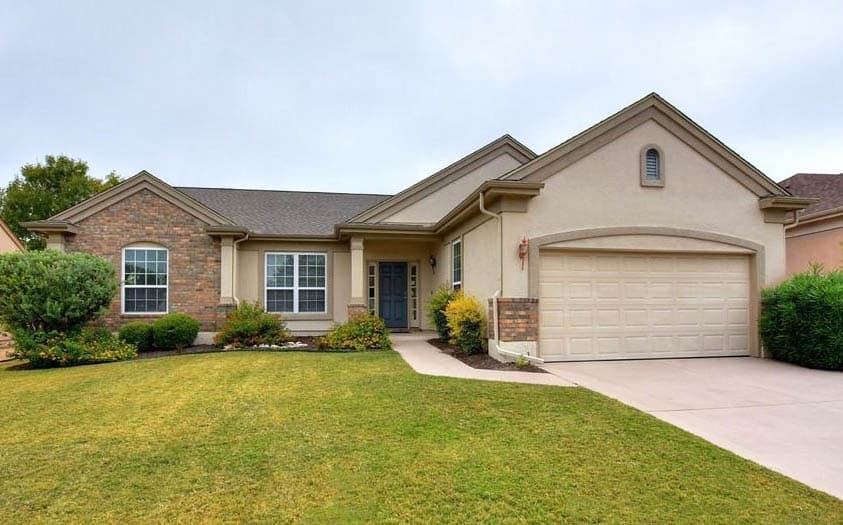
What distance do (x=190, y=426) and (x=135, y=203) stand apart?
32.2 ft

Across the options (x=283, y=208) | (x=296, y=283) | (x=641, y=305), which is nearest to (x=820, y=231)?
(x=641, y=305)

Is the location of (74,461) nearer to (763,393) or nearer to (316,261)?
(763,393)

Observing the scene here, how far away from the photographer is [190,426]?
5.11 m

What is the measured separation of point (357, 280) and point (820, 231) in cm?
1331

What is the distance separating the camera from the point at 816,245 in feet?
43.7

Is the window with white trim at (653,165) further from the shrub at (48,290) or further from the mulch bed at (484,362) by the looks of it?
the shrub at (48,290)

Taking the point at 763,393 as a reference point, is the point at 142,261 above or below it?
above

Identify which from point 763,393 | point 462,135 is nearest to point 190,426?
point 763,393

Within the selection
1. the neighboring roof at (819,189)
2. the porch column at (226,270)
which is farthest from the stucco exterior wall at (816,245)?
the porch column at (226,270)

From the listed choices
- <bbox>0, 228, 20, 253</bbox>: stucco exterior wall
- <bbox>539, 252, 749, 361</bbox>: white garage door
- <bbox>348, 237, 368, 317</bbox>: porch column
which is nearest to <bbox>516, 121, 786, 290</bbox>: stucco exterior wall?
<bbox>539, 252, 749, 361</bbox>: white garage door

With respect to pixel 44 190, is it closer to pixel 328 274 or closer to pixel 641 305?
pixel 328 274

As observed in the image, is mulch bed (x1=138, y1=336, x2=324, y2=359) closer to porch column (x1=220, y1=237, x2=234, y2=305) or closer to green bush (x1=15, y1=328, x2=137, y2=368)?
green bush (x1=15, y1=328, x2=137, y2=368)

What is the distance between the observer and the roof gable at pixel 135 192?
12.4 m

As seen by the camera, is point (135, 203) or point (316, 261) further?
point (316, 261)
